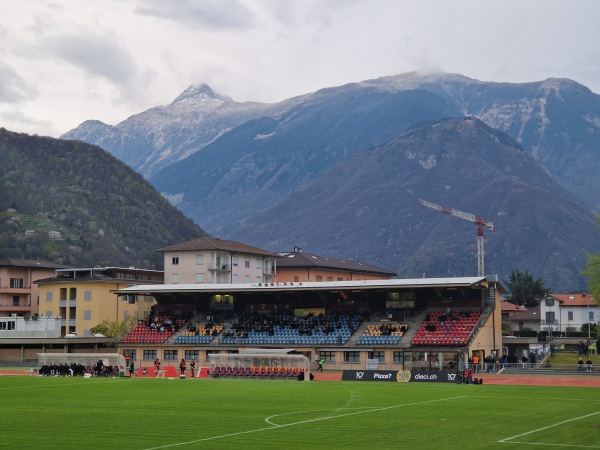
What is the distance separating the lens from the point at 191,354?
322 feet

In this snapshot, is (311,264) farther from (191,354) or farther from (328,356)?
(328,356)

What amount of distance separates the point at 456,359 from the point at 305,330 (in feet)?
60.5

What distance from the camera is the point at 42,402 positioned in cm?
4969

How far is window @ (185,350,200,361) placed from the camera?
321 ft

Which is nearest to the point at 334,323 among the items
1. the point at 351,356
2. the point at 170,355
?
the point at 351,356

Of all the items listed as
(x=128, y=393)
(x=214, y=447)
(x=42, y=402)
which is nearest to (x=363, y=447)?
(x=214, y=447)

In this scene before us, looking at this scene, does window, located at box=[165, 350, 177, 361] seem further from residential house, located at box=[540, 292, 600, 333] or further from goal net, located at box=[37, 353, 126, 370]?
residential house, located at box=[540, 292, 600, 333]

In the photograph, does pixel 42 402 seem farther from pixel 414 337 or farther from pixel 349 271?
pixel 349 271

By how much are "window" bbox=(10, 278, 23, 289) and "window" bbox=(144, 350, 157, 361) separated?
46244mm

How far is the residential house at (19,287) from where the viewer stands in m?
137

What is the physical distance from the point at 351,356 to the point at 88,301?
45.0 metres

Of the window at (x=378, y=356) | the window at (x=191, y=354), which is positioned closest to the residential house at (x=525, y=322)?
the window at (x=378, y=356)

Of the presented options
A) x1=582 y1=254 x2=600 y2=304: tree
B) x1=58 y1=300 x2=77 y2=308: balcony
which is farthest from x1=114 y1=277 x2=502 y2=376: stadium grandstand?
x1=58 y1=300 x2=77 y2=308: balcony

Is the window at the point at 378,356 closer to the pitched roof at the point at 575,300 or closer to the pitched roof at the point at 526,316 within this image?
the pitched roof at the point at 526,316
